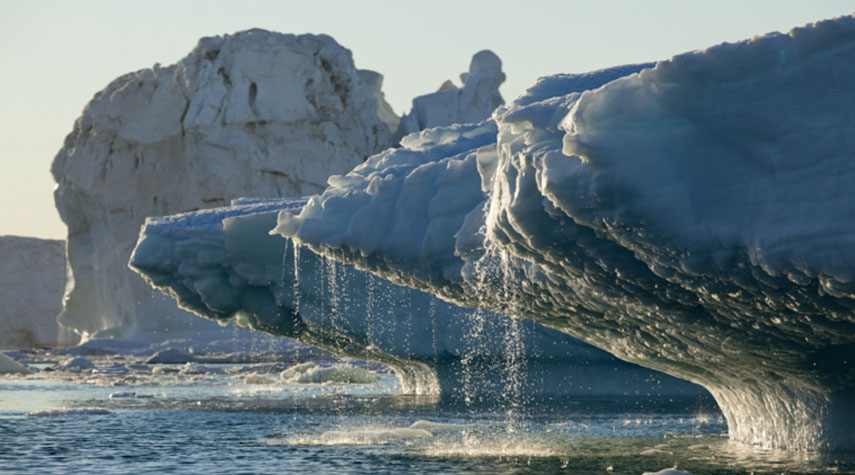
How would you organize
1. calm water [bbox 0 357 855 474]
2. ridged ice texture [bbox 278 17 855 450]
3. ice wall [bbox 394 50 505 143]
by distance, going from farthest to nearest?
ice wall [bbox 394 50 505 143], calm water [bbox 0 357 855 474], ridged ice texture [bbox 278 17 855 450]

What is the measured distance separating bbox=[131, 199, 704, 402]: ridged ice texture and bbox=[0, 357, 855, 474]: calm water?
44.0 inches

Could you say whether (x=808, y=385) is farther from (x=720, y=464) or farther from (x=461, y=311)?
(x=461, y=311)

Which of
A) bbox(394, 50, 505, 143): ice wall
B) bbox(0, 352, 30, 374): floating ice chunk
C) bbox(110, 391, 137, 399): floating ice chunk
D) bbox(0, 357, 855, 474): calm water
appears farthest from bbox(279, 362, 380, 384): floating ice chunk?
bbox(394, 50, 505, 143): ice wall

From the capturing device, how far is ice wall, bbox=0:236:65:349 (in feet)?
262

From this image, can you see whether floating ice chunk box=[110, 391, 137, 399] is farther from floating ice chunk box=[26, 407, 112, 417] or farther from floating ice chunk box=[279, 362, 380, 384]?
floating ice chunk box=[279, 362, 380, 384]

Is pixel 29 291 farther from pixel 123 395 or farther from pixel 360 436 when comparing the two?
pixel 360 436

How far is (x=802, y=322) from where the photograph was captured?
9383 mm

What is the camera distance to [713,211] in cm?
802

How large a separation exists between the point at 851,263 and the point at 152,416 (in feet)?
46.9

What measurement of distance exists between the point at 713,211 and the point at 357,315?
1392 cm

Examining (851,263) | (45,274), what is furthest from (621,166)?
(45,274)

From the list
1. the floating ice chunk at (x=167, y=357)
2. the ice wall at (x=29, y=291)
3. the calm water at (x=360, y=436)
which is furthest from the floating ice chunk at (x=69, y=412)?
the ice wall at (x=29, y=291)

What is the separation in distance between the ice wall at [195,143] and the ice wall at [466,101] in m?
5.16

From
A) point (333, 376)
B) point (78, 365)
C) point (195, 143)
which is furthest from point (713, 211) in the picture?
point (195, 143)
